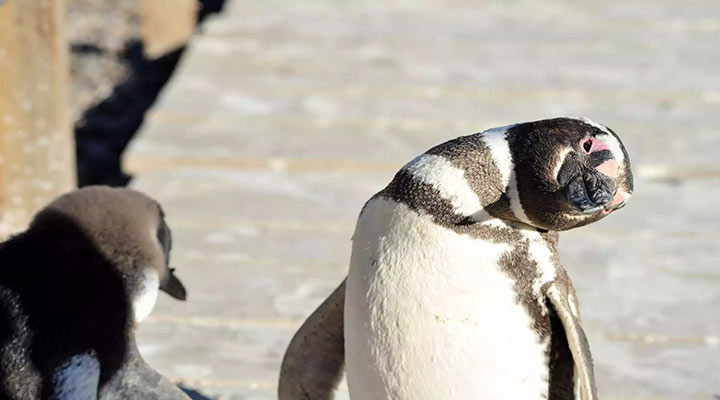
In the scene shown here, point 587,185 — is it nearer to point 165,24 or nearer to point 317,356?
point 317,356

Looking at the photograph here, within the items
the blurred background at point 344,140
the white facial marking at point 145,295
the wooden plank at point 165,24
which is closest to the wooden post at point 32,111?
the blurred background at point 344,140

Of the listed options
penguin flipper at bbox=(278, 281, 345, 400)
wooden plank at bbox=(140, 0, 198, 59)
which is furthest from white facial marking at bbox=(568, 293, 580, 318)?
wooden plank at bbox=(140, 0, 198, 59)

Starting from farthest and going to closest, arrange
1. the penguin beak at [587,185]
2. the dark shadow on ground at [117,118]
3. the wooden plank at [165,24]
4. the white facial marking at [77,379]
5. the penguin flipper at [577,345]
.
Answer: the wooden plank at [165,24], the dark shadow on ground at [117,118], the white facial marking at [77,379], the penguin flipper at [577,345], the penguin beak at [587,185]

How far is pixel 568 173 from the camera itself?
206cm

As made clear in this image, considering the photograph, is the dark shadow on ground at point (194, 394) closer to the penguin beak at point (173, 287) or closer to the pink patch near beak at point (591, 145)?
the penguin beak at point (173, 287)

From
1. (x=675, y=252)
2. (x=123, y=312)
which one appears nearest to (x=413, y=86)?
(x=675, y=252)

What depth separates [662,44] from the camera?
5348mm

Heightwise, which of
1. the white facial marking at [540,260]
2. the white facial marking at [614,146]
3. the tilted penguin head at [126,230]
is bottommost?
the tilted penguin head at [126,230]

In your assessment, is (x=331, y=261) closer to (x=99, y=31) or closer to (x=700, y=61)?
(x=700, y=61)

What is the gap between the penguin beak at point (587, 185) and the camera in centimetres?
203

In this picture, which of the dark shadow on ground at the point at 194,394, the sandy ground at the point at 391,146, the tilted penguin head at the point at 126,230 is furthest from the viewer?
the sandy ground at the point at 391,146

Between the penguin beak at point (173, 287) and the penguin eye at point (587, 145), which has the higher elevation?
the penguin eye at point (587, 145)

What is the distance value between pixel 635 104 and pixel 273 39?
1528mm

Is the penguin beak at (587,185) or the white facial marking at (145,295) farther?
the white facial marking at (145,295)
